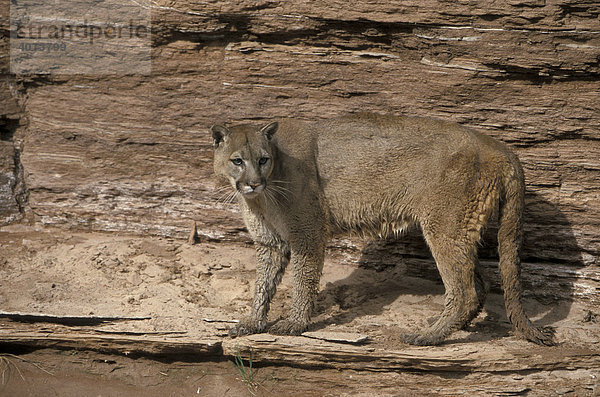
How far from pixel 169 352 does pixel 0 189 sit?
434 centimetres

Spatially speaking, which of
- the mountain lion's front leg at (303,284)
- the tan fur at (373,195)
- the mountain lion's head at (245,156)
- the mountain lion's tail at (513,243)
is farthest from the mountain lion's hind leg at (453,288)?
the mountain lion's head at (245,156)

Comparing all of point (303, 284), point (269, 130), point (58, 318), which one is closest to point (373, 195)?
point (303, 284)

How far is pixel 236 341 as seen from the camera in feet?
25.4

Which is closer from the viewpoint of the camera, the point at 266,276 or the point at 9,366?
the point at 9,366

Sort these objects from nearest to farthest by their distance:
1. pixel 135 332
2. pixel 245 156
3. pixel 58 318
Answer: pixel 245 156, pixel 135 332, pixel 58 318

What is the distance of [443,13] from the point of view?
895 centimetres

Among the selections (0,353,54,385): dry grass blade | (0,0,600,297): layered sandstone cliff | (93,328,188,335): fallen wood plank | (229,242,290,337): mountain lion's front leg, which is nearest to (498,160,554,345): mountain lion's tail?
(0,0,600,297): layered sandstone cliff

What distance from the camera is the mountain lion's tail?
7.72 metres

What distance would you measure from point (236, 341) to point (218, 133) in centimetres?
232

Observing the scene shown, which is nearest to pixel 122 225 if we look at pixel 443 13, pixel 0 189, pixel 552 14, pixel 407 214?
pixel 0 189

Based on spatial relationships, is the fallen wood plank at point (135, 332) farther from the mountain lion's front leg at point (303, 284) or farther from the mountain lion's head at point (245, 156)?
the mountain lion's head at point (245, 156)

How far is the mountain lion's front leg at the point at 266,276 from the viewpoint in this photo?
816 centimetres

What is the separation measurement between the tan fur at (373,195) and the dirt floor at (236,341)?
1.22 ft

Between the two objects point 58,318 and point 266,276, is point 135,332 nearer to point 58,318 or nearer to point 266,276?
point 58,318
